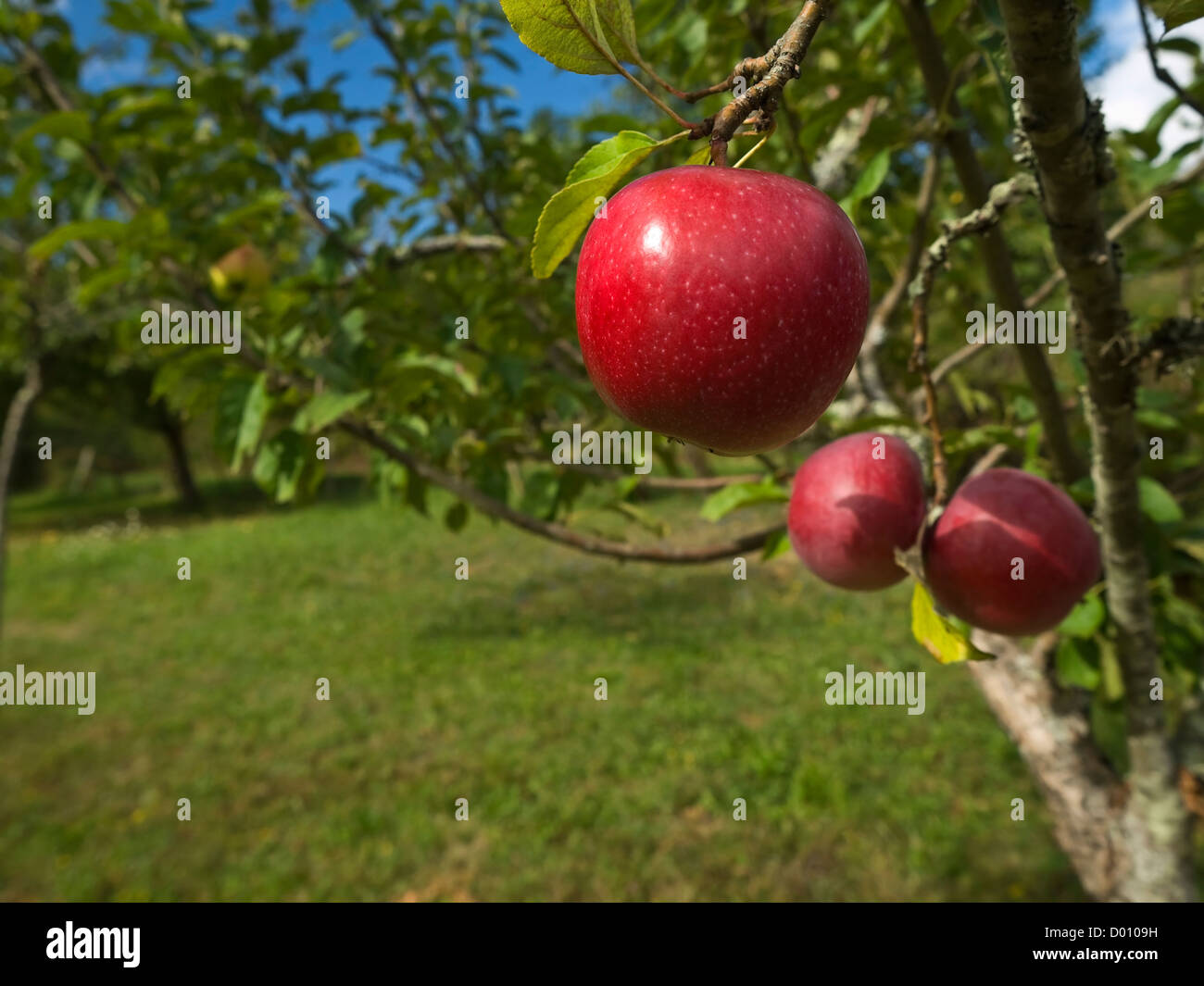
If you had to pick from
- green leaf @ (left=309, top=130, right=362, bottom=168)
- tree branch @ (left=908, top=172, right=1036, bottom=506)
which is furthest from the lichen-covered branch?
green leaf @ (left=309, top=130, right=362, bottom=168)

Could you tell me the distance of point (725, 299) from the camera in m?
0.46

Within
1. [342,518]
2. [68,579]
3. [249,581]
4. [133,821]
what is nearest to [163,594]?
[249,581]

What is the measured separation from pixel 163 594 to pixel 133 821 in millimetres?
4472

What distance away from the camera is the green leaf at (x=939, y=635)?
62cm

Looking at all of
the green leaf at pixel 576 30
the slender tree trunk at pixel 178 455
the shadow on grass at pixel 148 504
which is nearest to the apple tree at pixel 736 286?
the green leaf at pixel 576 30

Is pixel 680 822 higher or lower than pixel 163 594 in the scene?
lower

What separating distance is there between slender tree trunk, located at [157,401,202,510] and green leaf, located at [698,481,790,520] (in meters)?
14.3

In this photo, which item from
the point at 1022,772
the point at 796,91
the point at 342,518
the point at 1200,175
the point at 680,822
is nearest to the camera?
the point at 1200,175

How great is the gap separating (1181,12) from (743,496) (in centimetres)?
90

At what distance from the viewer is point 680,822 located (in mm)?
3328

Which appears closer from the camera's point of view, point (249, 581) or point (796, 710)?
point (796, 710)

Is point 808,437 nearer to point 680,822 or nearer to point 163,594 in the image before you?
point 680,822

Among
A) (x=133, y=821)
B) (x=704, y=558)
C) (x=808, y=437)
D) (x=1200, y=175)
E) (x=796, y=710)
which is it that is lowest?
(x=133, y=821)

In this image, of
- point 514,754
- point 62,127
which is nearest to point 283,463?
point 62,127
